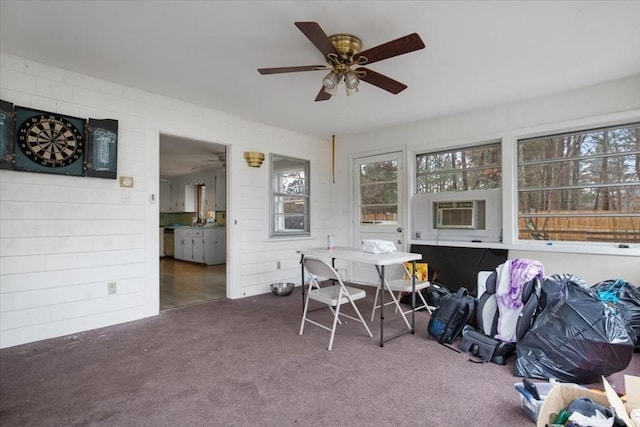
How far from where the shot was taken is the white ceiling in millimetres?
2195

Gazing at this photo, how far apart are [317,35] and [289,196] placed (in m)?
3.29

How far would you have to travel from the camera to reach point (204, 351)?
267 cm

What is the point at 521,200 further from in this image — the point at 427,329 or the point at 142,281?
the point at 142,281

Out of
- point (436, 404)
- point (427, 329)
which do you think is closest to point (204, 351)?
point (436, 404)

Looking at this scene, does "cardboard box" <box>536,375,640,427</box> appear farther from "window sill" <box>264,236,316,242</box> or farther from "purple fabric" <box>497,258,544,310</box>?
"window sill" <box>264,236,316,242</box>

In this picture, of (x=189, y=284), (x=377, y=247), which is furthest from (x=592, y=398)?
(x=189, y=284)

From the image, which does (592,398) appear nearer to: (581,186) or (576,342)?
(576,342)

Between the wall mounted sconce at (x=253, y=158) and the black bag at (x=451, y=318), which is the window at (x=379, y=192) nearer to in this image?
the wall mounted sconce at (x=253, y=158)

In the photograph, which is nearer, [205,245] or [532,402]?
[532,402]

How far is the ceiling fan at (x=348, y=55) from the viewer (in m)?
2.08

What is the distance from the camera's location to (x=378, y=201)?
527 centimetres

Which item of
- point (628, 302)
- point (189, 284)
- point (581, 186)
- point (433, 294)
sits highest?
point (581, 186)

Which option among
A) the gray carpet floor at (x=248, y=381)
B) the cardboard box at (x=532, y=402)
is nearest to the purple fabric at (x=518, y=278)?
the gray carpet floor at (x=248, y=381)

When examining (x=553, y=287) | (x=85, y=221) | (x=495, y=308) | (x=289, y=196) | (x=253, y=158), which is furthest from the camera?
(x=289, y=196)
